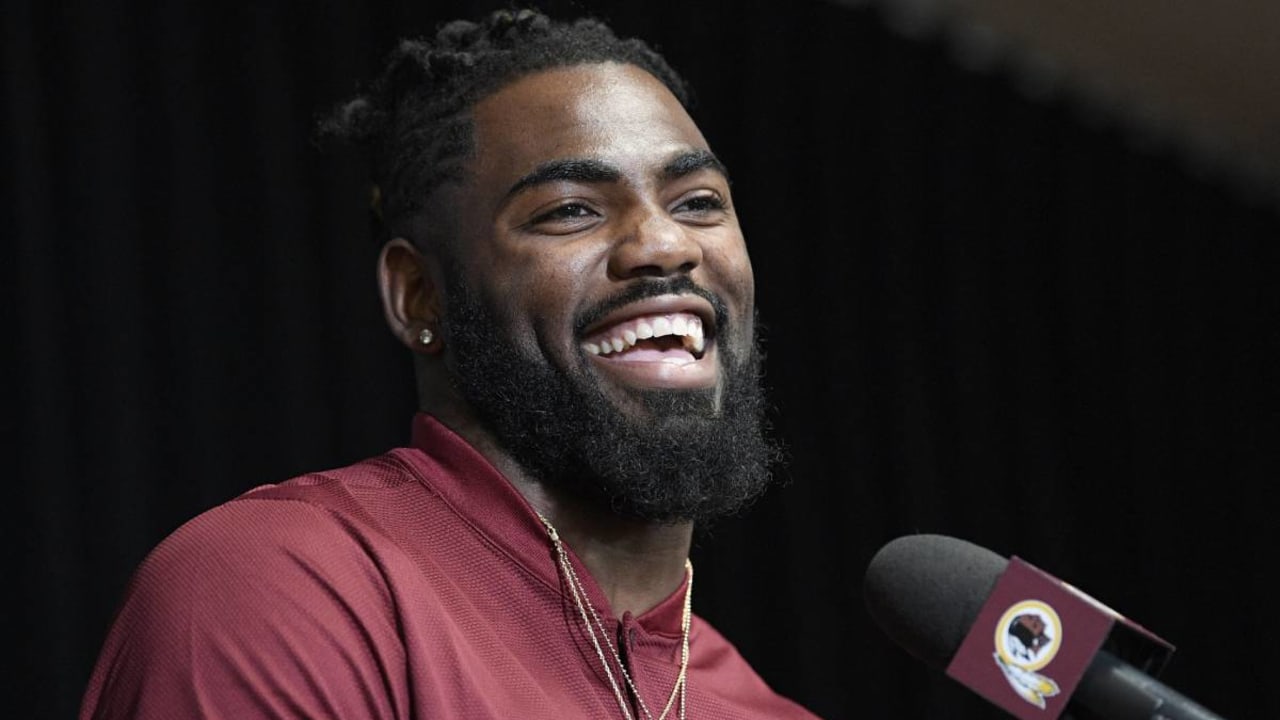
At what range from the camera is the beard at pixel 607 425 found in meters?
1.72

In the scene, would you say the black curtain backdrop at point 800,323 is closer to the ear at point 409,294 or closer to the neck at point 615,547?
the ear at point 409,294

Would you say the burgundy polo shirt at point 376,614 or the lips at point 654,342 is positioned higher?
the lips at point 654,342

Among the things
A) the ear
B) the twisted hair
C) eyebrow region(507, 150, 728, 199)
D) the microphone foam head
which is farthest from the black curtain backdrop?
→ the microphone foam head

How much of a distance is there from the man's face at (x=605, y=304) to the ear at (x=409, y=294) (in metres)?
0.05

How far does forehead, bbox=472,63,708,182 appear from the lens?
1814mm

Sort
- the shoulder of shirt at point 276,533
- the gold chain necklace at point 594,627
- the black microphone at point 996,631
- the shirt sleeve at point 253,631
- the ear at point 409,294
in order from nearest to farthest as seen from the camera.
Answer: the black microphone at point 996,631 < the shirt sleeve at point 253,631 < the shoulder of shirt at point 276,533 < the gold chain necklace at point 594,627 < the ear at point 409,294

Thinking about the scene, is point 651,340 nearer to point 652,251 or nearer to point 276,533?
point 652,251

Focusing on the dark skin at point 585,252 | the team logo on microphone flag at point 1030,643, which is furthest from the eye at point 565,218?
the team logo on microphone flag at point 1030,643

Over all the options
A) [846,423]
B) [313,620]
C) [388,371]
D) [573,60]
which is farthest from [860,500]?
[313,620]

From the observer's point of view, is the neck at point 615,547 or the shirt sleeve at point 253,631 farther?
the neck at point 615,547

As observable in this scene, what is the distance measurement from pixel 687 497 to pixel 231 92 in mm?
1331

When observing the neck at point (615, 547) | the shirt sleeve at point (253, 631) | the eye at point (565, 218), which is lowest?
the shirt sleeve at point (253, 631)

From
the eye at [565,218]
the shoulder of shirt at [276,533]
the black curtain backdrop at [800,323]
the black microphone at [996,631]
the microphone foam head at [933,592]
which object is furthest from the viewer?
the black curtain backdrop at [800,323]

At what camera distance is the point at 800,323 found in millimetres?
3490
